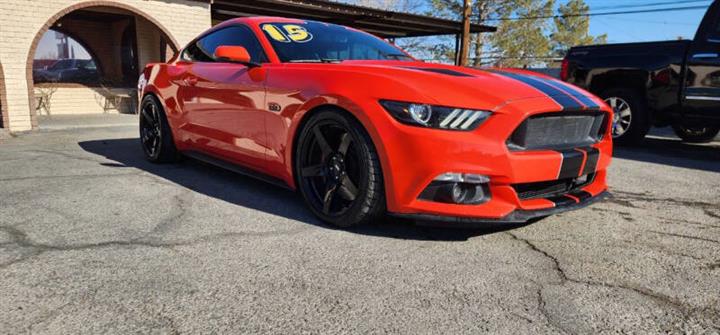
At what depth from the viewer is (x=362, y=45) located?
405 cm

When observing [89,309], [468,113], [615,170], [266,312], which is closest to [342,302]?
[266,312]

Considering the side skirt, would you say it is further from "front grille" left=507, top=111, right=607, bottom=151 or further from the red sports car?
"front grille" left=507, top=111, right=607, bottom=151

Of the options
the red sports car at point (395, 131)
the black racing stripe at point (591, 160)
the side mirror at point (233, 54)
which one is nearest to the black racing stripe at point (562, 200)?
the red sports car at point (395, 131)

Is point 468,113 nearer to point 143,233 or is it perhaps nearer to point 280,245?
point 280,245

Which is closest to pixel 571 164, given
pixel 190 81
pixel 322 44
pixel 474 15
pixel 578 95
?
pixel 578 95

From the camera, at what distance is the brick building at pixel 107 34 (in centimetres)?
891

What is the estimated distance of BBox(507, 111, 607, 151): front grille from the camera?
264cm

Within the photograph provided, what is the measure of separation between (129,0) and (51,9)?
1.53 meters

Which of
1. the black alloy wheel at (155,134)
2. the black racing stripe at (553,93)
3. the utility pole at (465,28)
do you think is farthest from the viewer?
the utility pole at (465,28)

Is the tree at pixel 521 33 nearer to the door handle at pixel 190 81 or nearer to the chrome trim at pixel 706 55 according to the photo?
the chrome trim at pixel 706 55

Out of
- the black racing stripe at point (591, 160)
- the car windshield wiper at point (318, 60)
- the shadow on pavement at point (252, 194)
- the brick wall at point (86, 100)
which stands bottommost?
the brick wall at point (86, 100)

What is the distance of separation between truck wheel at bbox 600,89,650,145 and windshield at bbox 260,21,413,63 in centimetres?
408

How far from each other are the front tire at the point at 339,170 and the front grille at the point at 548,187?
31.4 inches

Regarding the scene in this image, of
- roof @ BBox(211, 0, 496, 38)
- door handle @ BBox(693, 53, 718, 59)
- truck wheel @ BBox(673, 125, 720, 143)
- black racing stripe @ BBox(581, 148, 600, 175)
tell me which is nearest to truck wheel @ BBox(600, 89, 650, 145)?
door handle @ BBox(693, 53, 718, 59)
